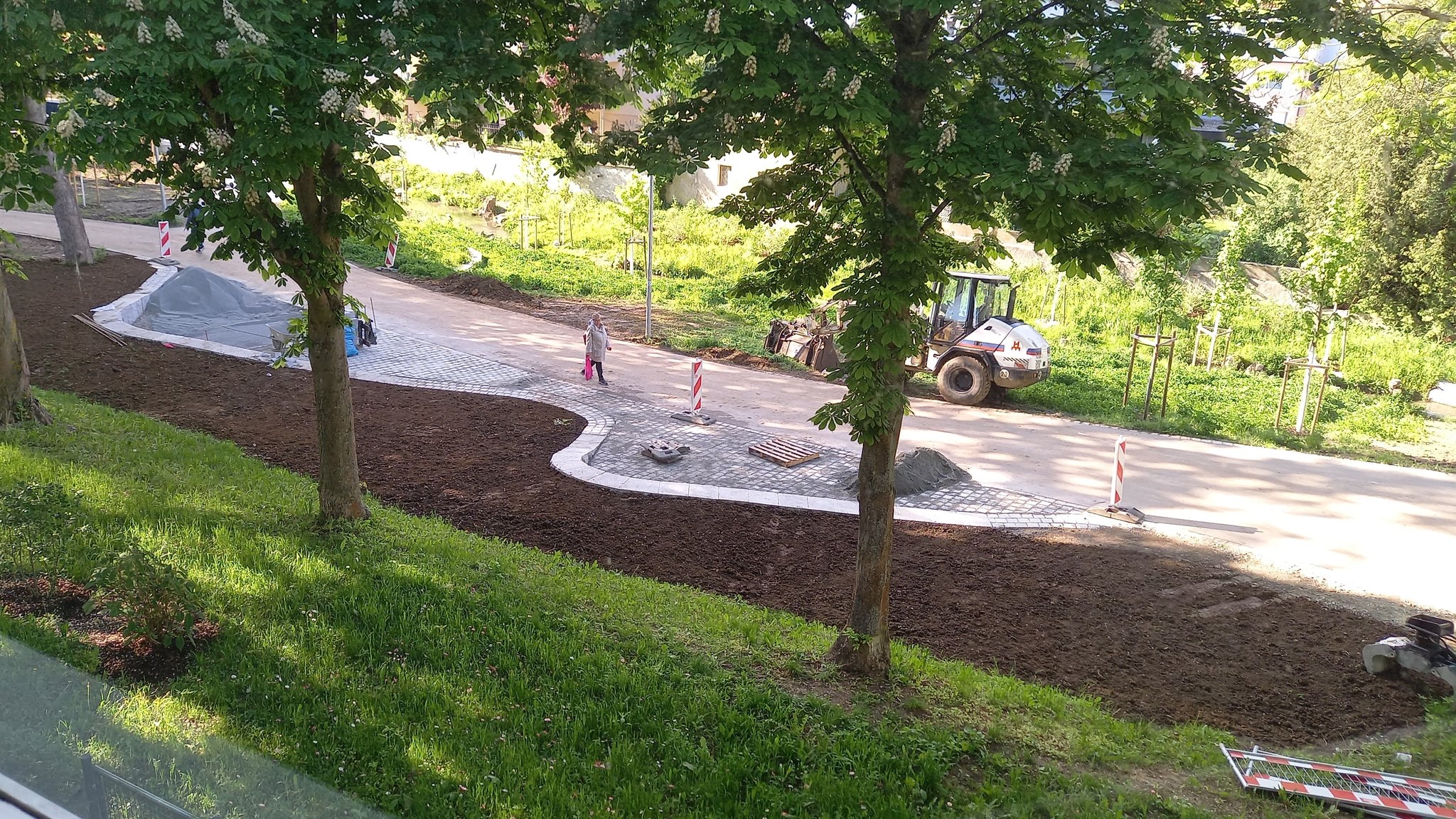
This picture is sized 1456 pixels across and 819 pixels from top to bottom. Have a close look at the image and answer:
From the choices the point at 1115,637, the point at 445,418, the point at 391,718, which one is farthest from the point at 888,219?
the point at 445,418

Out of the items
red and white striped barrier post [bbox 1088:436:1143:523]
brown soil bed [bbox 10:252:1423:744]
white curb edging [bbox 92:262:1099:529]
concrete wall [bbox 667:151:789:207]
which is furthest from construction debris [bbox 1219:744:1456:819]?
concrete wall [bbox 667:151:789:207]

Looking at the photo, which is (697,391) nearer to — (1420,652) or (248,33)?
(1420,652)

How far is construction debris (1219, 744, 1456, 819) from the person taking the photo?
495 centimetres

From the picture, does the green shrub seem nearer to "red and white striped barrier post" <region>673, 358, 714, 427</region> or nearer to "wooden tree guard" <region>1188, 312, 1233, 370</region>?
"red and white striped barrier post" <region>673, 358, 714, 427</region>

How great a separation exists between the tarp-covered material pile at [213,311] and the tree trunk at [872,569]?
13593 mm

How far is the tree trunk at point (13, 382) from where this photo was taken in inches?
393

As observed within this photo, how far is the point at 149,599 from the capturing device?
18.0ft

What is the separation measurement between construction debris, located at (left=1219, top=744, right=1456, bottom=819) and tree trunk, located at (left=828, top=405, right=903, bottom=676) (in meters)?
2.26

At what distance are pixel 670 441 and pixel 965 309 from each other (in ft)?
23.9

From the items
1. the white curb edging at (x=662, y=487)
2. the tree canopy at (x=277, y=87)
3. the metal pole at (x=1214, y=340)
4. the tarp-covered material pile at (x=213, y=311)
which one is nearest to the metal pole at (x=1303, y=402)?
the metal pole at (x=1214, y=340)

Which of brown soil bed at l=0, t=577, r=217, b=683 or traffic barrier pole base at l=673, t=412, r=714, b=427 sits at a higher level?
traffic barrier pole base at l=673, t=412, r=714, b=427

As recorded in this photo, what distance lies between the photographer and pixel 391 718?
505cm

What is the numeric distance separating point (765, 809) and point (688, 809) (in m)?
0.40

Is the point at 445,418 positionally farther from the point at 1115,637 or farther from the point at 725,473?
the point at 1115,637
